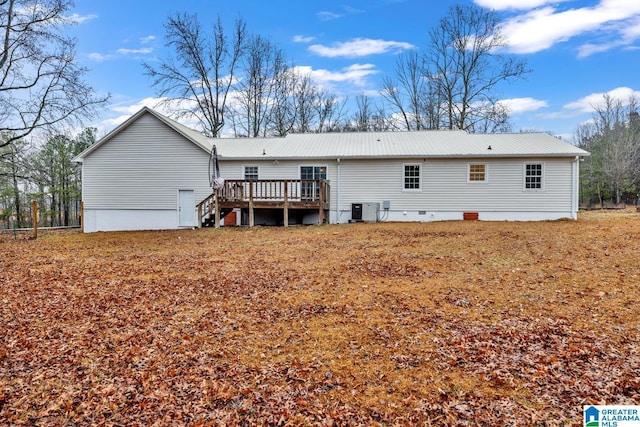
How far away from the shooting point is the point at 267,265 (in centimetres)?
827

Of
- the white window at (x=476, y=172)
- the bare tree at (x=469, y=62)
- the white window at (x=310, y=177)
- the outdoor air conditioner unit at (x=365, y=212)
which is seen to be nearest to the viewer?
the white window at (x=476, y=172)

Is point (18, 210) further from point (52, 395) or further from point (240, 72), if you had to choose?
point (52, 395)

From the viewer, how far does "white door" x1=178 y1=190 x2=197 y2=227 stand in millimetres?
17016

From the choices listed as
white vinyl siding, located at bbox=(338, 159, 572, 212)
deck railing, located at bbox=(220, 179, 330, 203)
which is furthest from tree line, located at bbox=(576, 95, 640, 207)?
deck railing, located at bbox=(220, 179, 330, 203)

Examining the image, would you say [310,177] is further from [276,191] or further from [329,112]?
[329,112]

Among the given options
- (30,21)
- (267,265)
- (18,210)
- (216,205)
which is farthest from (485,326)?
(18,210)

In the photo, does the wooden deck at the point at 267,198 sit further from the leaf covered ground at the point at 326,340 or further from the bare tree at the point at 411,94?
the bare tree at the point at 411,94

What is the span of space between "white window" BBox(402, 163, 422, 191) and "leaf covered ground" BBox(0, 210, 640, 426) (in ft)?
26.0

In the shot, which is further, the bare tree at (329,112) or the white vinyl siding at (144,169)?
the bare tree at (329,112)

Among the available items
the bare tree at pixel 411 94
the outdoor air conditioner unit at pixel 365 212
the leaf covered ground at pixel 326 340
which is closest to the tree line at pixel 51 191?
the outdoor air conditioner unit at pixel 365 212

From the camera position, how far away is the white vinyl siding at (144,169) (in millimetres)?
16828

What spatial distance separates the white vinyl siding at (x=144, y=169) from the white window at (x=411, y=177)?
9348 millimetres

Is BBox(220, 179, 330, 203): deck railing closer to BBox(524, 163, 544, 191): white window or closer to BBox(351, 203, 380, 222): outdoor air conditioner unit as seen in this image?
BBox(351, 203, 380, 222): outdoor air conditioner unit

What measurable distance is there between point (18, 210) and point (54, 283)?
89.5 feet
